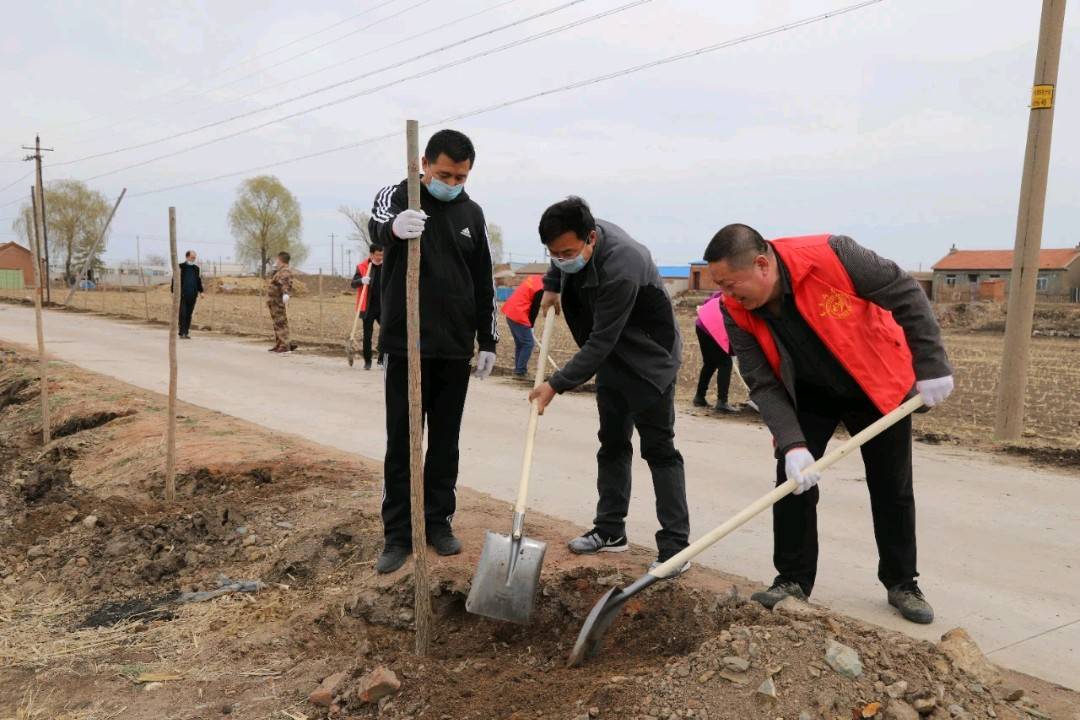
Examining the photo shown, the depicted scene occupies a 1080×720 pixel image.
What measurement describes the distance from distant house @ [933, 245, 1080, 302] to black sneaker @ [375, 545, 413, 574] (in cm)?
4786

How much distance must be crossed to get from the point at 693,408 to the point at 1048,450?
137 inches

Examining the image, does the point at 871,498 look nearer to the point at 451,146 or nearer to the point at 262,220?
the point at 451,146

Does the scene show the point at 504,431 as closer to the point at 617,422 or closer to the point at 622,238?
the point at 617,422

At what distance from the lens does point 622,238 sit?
12.8 ft

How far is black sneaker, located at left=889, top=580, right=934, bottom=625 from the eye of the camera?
361cm

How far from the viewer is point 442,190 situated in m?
3.69

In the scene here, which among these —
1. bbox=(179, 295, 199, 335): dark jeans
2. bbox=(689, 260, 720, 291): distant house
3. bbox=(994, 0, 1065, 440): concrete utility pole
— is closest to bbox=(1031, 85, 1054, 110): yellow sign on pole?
bbox=(994, 0, 1065, 440): concrete utility pole

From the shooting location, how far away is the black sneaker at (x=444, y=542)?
4133 millimetres

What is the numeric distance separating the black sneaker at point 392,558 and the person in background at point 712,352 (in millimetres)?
4517

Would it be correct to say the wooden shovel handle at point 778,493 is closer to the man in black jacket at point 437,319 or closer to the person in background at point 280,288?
the man in black jacket at point 437,319

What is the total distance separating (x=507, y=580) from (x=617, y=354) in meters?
1.17

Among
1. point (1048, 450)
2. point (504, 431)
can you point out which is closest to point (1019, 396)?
point (1048, 450)

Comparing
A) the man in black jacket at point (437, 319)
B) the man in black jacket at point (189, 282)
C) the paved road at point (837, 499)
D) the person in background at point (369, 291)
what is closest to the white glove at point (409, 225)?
the man in black jacket at point (437, 319)

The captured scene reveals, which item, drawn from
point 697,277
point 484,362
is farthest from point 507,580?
point 697,277
